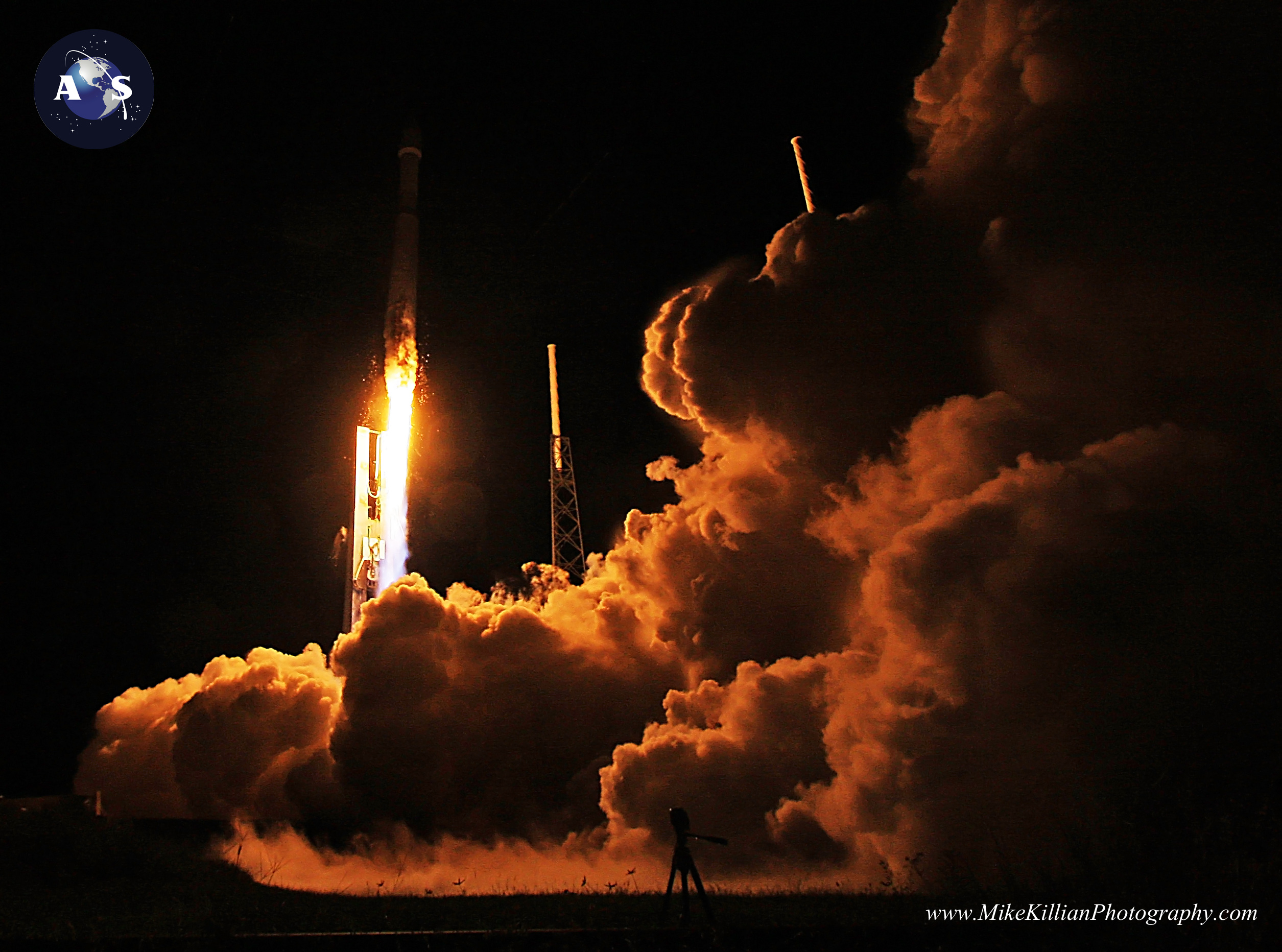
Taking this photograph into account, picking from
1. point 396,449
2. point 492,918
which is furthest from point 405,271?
point 492,918

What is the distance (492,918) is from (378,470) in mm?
42480

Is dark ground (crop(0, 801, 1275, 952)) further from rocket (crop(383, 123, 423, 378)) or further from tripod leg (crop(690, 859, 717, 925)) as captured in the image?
rocket (crop(383, 123, 423, 378))

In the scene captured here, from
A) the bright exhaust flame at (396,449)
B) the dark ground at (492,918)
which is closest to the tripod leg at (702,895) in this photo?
the dark ground at (492,918)

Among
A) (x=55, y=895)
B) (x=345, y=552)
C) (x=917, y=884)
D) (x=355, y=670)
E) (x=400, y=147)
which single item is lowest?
(x=917, y=884)

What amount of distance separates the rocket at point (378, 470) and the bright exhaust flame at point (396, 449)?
0.07 m

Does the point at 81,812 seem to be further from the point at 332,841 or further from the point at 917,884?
the point at 917,884

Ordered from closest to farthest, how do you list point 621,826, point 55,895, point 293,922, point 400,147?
1. point 293,922
2. point 55,895
3. point 621,826
4. point 400,147

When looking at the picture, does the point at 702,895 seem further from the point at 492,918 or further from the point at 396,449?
the point at 396,449

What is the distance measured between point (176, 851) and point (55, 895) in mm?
9527

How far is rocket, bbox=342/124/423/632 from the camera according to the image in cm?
5256

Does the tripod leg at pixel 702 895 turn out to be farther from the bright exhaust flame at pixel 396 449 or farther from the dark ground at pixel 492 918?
the bright exhaust flame at pixel 396 449

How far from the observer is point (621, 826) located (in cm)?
3097

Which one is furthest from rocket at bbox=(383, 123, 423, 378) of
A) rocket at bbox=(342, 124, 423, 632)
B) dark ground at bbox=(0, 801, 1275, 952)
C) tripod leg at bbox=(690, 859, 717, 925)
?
tripod leg at bbox=(690, 859, 717, 925)

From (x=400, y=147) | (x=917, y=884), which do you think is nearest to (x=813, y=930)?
(x=917, y=884)
